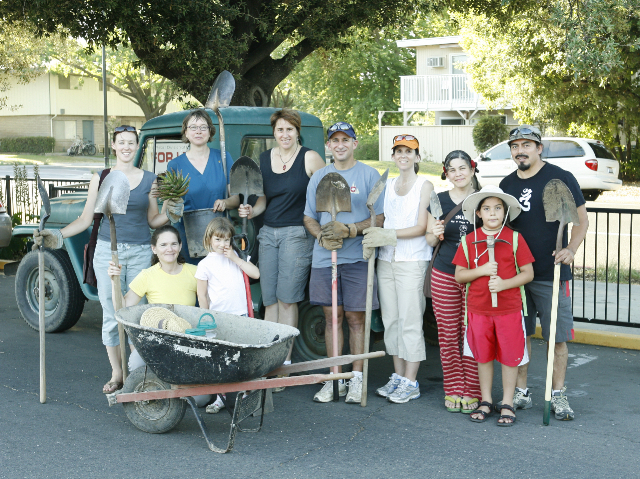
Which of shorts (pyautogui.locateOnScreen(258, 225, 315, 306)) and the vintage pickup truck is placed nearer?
shorts (pyautogui.locateOnScreen(258, 225, 315, 306))

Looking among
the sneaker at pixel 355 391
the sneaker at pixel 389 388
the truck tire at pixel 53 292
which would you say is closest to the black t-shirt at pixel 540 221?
the sneaker at pixel 389 388

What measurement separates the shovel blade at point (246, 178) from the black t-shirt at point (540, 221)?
1.79m

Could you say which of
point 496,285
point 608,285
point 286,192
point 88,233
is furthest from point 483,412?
point 608,285

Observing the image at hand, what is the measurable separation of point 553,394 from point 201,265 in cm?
253

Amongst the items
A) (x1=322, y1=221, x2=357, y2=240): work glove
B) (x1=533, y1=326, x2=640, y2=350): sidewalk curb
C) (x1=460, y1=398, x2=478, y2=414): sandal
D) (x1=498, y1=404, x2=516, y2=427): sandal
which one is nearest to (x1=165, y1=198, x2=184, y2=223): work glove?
(x1=322, y1=221, x2=357, y2=240): work glove

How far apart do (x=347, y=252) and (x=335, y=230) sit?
307 mm

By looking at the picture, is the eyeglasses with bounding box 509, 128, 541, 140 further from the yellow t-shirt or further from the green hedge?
the green hedge

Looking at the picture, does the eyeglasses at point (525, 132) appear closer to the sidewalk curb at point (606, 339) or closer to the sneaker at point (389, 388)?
the sneaker at point (389, 388)

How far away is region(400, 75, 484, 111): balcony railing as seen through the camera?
3431 cm

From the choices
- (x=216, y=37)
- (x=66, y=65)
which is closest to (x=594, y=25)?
(x=216, y=37)

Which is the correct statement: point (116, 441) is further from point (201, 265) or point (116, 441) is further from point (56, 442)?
point (201, 265)

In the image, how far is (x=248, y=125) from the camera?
19.3ft

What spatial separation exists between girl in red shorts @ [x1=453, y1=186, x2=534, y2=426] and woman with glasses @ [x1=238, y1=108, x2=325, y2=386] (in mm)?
1183

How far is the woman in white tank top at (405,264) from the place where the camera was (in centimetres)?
513
